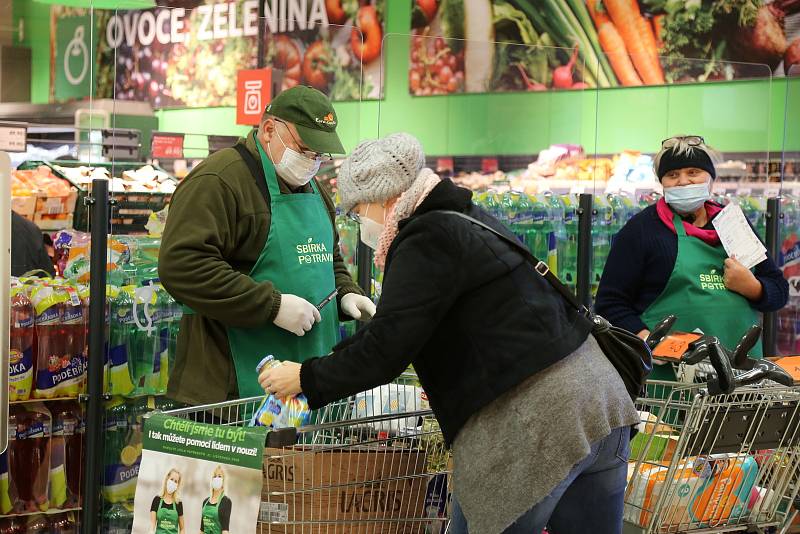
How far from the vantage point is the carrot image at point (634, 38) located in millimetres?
9664

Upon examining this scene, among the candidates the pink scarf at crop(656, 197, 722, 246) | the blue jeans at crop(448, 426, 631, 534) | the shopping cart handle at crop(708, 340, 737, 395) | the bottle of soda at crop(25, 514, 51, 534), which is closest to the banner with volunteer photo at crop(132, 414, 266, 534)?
the blue jeans at crop(448, 426, 631, 534)

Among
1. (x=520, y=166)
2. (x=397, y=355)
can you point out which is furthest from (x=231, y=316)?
(x=520, y=166)

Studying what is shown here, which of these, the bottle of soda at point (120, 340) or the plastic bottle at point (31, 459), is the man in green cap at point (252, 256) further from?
the plastic bottle at point (31, 459)

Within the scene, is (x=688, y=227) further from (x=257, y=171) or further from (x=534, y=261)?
(x=534, y=261)

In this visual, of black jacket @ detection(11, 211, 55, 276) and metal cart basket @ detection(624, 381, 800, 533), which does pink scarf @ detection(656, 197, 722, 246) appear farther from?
black jacket @ detection(11, 211, 55, 276)

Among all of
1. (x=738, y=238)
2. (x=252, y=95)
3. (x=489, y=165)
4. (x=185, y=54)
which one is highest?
(x=185, y=54)

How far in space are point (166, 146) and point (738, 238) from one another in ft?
7.56

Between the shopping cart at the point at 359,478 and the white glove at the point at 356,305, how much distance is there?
2.44ft

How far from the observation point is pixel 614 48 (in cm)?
1000

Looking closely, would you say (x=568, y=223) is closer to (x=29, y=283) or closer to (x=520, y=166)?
(x=520, y=166)

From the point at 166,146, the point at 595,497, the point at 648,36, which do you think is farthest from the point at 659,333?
the point at 648,36

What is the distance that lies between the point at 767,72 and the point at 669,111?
22.1 inches

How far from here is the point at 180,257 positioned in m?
3.22

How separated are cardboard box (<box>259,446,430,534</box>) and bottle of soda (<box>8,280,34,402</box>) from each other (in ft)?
6.61
